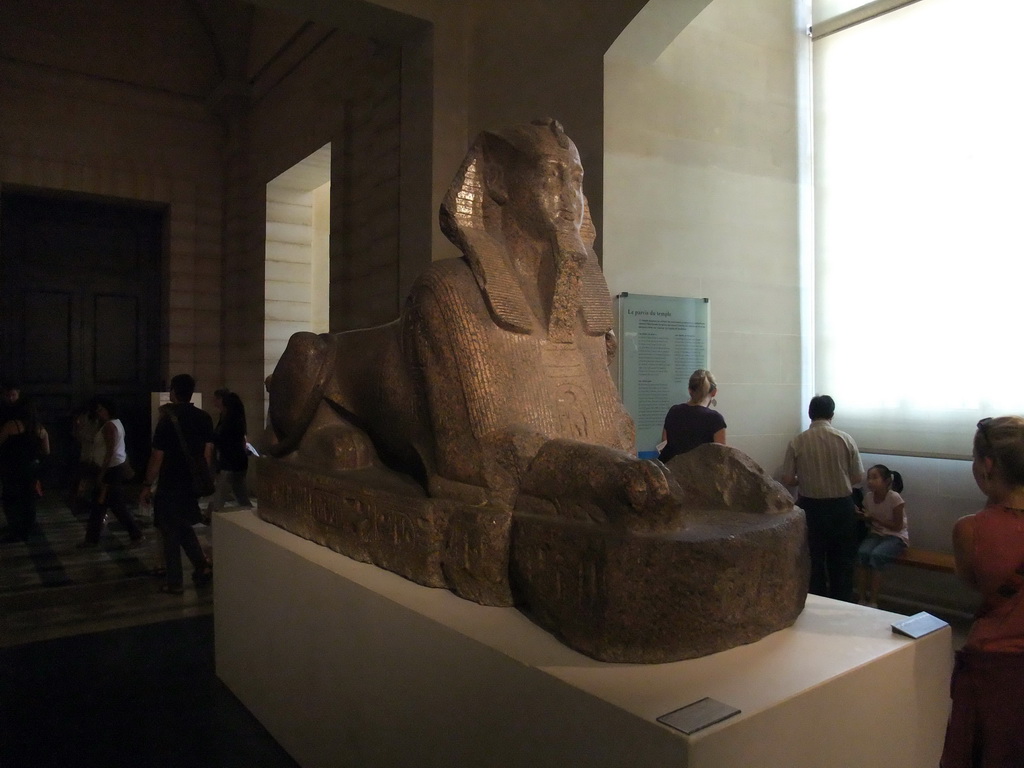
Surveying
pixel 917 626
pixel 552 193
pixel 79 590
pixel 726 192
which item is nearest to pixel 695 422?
pixel 726 192

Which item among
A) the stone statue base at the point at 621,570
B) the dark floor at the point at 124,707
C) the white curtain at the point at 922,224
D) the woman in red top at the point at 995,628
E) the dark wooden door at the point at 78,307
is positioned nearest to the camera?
the stone statue base at the point at 621,570

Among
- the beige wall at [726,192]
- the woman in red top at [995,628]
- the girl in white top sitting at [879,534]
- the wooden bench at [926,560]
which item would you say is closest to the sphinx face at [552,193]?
the woman in red top at [995,628]

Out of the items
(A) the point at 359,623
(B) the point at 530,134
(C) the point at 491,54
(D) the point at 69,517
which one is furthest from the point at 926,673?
(D) the point at 69,517

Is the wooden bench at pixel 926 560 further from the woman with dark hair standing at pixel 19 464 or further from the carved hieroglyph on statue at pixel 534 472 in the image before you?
the woman with dark hair standing at pixel 19 464

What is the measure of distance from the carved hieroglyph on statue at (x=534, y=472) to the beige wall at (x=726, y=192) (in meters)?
1.88

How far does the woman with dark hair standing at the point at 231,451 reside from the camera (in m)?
5.09

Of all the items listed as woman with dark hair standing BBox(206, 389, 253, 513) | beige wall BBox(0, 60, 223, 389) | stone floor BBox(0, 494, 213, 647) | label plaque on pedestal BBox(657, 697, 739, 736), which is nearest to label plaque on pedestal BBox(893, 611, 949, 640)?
label plaque on pedestal BBox(657, 697, 739, 736)

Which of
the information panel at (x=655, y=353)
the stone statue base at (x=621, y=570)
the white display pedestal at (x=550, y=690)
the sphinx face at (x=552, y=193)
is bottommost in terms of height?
the white display pedestal at (x=550, y=690)

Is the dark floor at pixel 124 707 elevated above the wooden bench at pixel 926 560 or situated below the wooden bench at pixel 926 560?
below

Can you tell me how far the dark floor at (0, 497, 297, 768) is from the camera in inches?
107

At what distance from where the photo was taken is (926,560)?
13.3 feet

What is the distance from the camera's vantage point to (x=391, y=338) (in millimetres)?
2738

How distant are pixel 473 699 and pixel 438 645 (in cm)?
17

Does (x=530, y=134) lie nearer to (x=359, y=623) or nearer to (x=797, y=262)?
(x=359, y=623)
